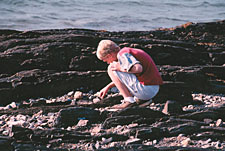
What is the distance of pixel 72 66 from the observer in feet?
38.1

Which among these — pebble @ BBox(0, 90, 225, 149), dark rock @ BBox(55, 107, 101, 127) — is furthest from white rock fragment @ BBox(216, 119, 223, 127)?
dark rock @ BBox(55, 107, 101, 127)

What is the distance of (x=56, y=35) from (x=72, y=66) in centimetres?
186

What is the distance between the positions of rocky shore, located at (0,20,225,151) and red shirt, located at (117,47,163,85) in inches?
27.2

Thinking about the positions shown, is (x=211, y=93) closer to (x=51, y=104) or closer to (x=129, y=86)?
(x=129, y=86)

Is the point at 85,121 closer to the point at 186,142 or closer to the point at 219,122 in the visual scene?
the point at 186,142

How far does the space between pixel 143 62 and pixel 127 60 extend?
535mm

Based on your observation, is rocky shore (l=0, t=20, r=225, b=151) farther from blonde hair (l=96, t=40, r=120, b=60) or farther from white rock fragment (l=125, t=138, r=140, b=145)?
blonde hair (l=96, t=40, r=120, b=60)

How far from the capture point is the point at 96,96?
10.5 m

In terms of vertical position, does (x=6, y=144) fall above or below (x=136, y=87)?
below

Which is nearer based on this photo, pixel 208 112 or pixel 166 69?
pixel 208 112

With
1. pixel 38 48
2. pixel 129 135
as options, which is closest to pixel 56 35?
pixel 38 48

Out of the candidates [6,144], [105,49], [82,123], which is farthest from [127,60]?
[6,144]

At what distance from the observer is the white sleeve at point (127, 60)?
Answer: 26.3ft

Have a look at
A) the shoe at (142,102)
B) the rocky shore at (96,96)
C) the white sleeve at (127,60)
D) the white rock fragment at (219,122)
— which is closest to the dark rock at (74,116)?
the rocky shore at (96,96)
